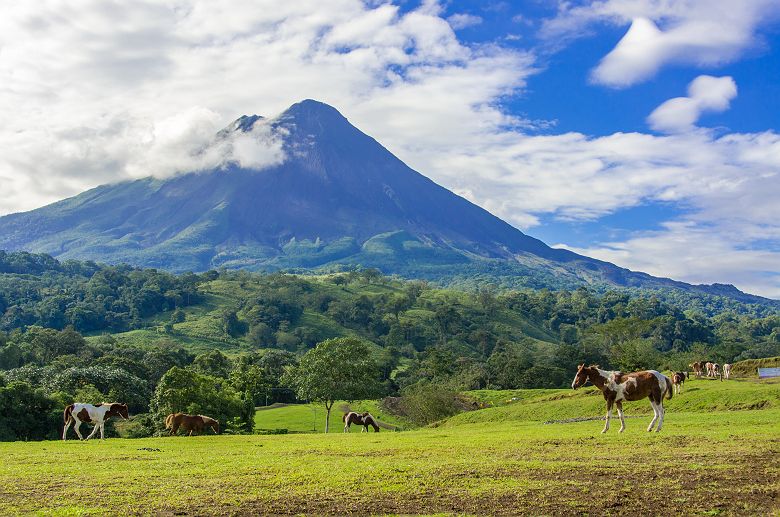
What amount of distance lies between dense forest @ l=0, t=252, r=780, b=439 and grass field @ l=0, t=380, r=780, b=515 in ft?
78.1

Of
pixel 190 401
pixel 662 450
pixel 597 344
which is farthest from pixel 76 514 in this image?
pixel 597 344

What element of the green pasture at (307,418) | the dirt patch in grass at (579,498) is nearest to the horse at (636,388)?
the dirt patch in grass at (579,498)

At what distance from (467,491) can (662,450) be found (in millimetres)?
5915

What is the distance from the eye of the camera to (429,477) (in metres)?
12.1

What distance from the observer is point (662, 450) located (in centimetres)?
1423

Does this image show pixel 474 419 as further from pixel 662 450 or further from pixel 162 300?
pixel 162 300

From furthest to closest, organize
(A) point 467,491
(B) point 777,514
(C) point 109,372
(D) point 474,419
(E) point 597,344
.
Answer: (E) point 597,344 < (C) point 109,372 < (D) point 474,419 < (A) point 467,491 < (B) point 777,514

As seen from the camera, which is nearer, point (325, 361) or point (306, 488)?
point (306, 488)

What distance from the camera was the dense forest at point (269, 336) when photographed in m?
62.2

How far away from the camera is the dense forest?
204ft

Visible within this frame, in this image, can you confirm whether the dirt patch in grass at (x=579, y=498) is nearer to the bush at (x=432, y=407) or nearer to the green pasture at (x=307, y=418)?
the bush at (x=432, y=407)

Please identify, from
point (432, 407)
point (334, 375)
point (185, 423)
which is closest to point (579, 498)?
point (185, 423)

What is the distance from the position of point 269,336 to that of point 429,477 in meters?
130

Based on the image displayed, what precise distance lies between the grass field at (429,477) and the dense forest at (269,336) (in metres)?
23.8
